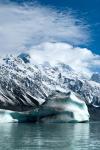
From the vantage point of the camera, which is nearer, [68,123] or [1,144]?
[1,144]

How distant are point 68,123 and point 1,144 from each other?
56106 millimetres

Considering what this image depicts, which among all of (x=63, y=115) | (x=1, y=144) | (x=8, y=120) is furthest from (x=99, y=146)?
(x=8, y=120)

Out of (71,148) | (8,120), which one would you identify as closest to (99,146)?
(71,148)

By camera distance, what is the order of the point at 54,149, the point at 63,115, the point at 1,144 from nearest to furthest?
1. the point at 54,149
2. the point at 1,144
3. the point at 63,115

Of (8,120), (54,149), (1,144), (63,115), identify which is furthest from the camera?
(8,120)

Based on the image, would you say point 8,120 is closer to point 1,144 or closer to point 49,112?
point 49,112

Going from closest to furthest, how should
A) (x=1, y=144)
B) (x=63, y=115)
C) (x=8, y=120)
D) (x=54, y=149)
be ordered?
(x=54, y=149) < (x=1, y=144) < (x=63, y=115) < (x=8, y=120)

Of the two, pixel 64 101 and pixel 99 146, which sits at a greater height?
pixel 64 101

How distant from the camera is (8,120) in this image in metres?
99.4

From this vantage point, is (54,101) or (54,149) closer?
(54,149)

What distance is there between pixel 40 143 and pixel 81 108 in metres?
50.8

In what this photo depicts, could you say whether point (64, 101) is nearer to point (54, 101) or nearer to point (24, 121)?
point (54, 101)

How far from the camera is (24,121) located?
334 ft

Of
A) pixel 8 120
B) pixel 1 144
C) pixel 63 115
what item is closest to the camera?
pixel 1 144
